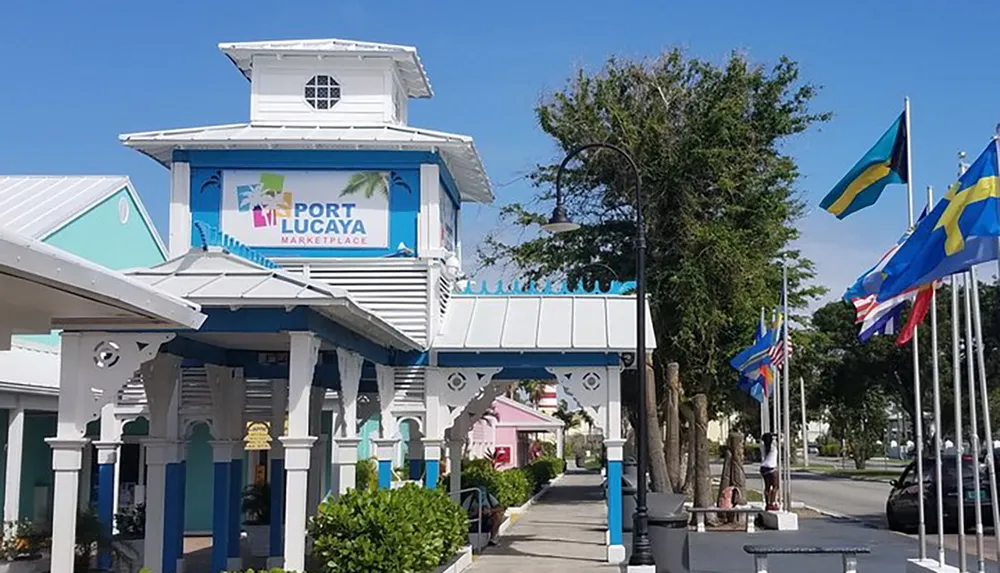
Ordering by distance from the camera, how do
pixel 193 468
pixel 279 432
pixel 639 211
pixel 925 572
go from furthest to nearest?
pixel 193 468, pixel 279 432, pixel 639 211, pixel 925 572

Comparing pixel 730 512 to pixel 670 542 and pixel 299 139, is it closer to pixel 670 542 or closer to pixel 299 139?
pixel 670 542

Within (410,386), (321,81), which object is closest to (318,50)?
(321,81)

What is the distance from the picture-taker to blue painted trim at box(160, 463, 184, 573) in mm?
15875

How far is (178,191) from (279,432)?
4293mm

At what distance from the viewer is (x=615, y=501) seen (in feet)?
60.1

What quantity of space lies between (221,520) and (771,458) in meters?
12.9

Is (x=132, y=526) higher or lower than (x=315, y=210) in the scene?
lower

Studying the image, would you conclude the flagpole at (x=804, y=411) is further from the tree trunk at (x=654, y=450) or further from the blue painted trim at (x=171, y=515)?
the blue painted trim at (x=171, y=515)

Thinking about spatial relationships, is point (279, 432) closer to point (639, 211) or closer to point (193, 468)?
point (639, 211)

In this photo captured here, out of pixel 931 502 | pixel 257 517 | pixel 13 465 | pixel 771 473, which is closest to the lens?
pixel 13 465

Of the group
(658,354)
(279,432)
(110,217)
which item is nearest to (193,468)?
(110,217)

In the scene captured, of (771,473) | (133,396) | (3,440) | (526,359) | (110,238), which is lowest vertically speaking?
(771,473)

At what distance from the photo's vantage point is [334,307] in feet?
39.2

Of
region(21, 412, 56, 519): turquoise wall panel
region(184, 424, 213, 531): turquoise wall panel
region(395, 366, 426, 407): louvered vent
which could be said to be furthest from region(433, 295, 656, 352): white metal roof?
region(184, 424, 213, 531): turquoise wall panel
